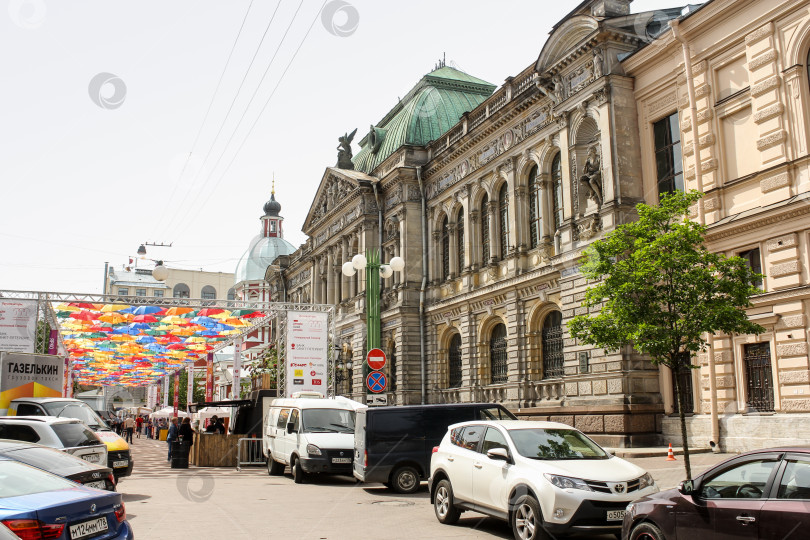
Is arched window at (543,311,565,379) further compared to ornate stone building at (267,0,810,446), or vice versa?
arched window at (543,311,565,379)

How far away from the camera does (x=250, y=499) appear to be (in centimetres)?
1577

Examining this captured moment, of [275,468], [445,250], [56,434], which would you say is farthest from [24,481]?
[445,250]

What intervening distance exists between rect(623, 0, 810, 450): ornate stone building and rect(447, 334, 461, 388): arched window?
14298mm

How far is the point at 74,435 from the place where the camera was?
601 inches

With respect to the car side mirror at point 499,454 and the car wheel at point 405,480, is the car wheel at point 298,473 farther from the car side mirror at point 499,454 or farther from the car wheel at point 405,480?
the car side mirror at point 499,454

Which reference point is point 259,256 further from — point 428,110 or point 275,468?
point 275,468

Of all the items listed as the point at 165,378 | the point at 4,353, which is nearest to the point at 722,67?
the point at 4,353

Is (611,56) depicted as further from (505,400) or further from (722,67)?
(505,400)

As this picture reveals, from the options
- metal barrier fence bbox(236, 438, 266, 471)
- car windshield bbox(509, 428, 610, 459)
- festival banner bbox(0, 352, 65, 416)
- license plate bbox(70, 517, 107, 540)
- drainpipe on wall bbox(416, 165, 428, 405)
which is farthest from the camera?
drainpipe on wall bbox(416, 165, 428, 405)

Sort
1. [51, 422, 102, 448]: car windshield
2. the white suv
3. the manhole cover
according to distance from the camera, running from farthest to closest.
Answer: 1. [51, 422, 102, 448]: car windshield
2. the manhole cover
3. the white suv

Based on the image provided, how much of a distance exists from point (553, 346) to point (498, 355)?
4.38 metres

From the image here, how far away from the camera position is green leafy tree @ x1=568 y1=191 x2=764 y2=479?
1405 cm

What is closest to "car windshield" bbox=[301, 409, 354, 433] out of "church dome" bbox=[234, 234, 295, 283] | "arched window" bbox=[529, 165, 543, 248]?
"arched window" bbox=[529, 165, 543, 248]

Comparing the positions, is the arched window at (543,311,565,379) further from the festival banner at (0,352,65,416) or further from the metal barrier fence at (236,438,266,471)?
the festival banner at (0,352,65,416)
